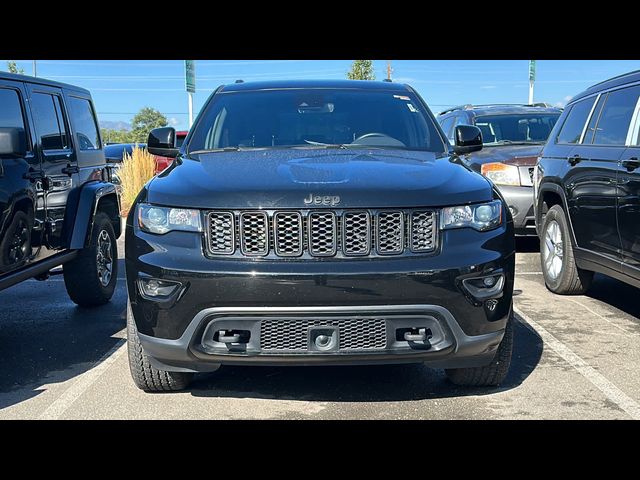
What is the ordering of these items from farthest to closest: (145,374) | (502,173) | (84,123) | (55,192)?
(502,173) → (84,123) → (55,192) → (145,374)

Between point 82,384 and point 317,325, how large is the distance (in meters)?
1.75

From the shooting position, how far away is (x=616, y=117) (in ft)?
17.4

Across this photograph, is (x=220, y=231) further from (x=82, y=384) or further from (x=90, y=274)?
(x=90, y=274)

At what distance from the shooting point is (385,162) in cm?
379

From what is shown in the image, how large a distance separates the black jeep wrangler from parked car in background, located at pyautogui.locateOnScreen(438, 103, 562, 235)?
13.4ft

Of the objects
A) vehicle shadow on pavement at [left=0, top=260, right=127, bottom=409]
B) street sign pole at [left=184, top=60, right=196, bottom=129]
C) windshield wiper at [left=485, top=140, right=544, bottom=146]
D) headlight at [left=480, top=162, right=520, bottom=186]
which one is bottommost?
vehicle shadow on pavement at [left=0, top=260, right=127, bottom=409]

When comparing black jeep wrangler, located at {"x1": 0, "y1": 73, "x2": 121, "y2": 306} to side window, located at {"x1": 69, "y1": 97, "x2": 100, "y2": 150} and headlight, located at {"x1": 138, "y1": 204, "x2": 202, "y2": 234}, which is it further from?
headlight, located at {"x1": 138, "y1": 204, "x2": 202, "y2": 234}

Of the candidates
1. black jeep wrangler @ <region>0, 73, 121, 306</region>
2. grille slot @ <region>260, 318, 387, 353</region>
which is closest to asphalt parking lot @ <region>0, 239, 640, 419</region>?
grille slot @ <region>260, 318, 387, 353</region>

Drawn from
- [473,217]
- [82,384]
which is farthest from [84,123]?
[473,217]

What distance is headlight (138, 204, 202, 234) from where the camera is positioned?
131 inches

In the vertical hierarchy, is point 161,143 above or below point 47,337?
above

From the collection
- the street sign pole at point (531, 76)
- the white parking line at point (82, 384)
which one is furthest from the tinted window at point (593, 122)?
the street sign pole at point (531, 76)
